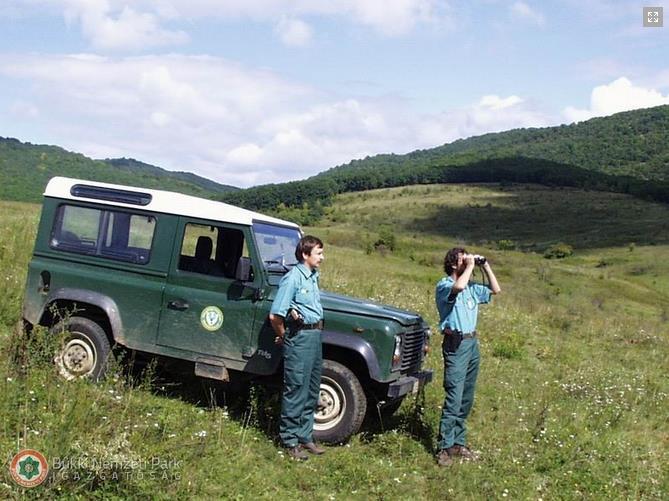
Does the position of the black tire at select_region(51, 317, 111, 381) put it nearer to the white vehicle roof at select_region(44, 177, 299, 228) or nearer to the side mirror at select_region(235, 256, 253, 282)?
the white vehicle roof at select_region(44, 177, 299, 228)

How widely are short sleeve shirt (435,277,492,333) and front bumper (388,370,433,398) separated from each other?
2.24 feet

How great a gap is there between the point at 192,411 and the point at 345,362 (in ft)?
5.52

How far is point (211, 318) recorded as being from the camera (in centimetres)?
695

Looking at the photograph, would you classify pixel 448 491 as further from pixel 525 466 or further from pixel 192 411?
pixel 192 411

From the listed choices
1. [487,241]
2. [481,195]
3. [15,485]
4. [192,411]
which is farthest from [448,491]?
[481,195]

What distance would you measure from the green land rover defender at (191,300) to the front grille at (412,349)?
0.9 inches

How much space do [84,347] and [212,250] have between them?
1.75 meters

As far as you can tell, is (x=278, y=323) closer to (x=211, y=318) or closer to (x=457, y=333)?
(x=211, y=318)

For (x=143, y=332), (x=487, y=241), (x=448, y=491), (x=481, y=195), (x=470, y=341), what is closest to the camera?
(x=448, y=491)

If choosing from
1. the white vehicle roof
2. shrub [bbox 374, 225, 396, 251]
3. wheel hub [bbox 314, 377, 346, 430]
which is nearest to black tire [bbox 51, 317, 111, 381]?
the white vehicle roof

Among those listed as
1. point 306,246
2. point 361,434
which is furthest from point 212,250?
point 361,434

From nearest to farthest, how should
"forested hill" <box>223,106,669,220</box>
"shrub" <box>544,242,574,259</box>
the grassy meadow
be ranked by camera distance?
1. the grassy meadow
2. "shrub" <box>544,242,574,259</box>
3. "forested hill" <box>223,106,669,220</box>

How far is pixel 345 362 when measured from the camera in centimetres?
686

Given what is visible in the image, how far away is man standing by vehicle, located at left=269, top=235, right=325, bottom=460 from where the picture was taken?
6.13m
